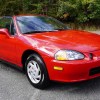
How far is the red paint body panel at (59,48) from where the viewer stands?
14.6 feet

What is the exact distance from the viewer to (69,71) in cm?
445

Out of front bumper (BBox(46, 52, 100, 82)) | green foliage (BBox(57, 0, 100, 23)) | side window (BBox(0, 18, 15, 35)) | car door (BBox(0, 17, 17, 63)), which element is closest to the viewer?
front bumper (BBox(46, 52, 100, 82))

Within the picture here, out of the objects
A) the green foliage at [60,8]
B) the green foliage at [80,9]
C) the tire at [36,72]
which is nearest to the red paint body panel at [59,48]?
the tire at [36,72]

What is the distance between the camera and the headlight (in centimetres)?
451

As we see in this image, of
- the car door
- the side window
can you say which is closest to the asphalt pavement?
the car door

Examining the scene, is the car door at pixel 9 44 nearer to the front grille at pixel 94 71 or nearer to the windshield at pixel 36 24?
the windshield at pixel 36 24

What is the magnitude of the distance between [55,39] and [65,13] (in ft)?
51.1

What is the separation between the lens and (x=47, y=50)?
473cm

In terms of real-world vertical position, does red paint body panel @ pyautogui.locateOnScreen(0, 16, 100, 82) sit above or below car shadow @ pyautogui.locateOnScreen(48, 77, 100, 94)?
above

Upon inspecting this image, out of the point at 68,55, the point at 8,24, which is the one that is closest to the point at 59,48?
the point at 68,55

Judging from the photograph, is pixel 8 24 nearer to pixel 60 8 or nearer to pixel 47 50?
pixel 47 50

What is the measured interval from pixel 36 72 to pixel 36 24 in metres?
1.34

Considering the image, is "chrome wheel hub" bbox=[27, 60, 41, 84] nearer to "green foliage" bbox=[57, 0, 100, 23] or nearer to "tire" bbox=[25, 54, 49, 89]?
"tire" bbox=[25, 54, 49, 89]

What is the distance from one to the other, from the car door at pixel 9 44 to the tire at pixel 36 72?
595mm
